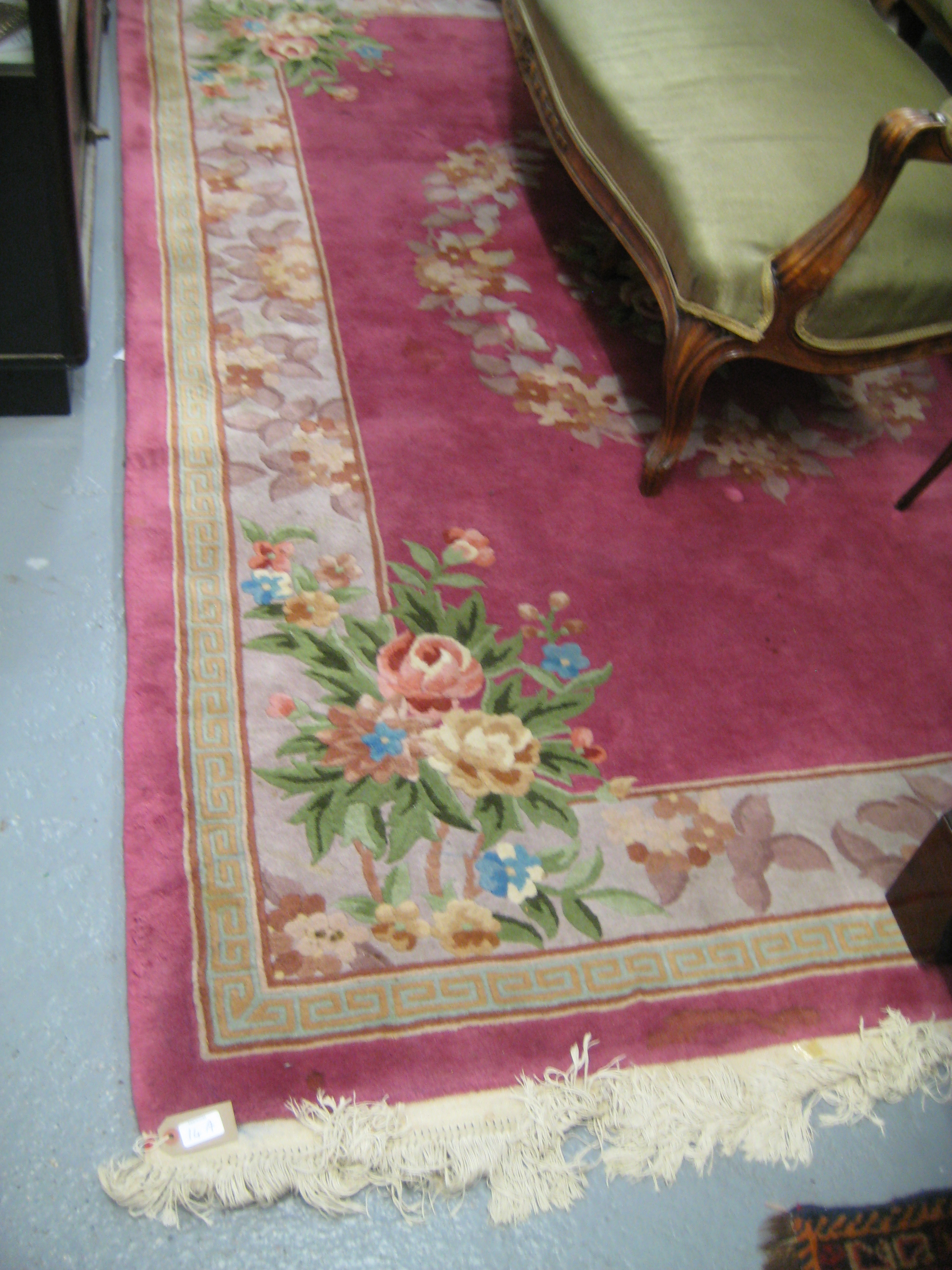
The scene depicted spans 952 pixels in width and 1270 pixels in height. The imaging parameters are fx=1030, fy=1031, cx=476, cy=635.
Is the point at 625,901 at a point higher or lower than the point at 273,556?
lower

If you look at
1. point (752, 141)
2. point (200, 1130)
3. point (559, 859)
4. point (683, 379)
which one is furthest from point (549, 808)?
point (752, 141)

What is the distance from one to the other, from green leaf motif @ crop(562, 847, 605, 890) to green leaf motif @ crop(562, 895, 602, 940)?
0.05 feet

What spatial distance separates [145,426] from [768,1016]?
3.99ft

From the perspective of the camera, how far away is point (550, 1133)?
106 cm

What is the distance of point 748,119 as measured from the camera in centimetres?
156

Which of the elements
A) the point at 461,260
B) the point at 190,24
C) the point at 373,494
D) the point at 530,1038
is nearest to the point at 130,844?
the point at 530,1038

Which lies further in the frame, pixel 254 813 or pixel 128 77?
pixel 128 77

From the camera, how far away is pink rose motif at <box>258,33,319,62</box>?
2359 millimetres

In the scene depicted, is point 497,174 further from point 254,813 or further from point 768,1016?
point 768,1016

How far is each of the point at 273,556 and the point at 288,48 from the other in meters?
1.54

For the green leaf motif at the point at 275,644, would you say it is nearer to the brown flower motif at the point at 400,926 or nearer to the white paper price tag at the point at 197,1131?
the brown flower motif at the point at 400,926

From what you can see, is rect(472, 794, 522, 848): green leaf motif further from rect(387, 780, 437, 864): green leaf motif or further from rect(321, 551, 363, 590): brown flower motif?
rect(321, 551, 363, 590): brown flower motif

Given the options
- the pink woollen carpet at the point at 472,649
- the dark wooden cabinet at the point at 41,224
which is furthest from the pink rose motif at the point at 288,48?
the dark wooden cabinet at the point at 41,224

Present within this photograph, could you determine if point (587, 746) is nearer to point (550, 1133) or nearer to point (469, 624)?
point (469, 624)
